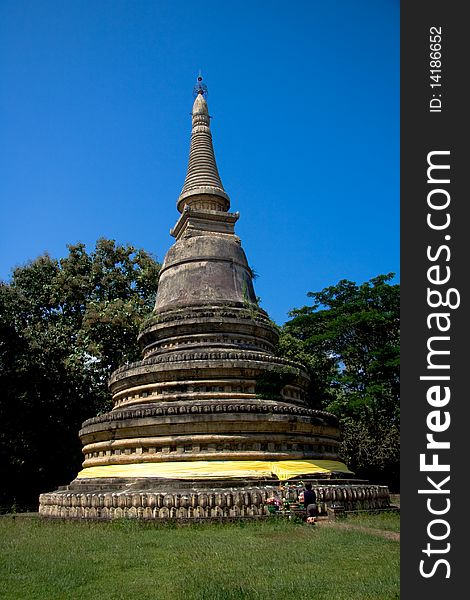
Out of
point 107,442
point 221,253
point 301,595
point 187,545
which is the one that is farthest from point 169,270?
point 301,595

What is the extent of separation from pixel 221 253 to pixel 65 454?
1436cm

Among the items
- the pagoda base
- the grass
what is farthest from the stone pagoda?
the grass

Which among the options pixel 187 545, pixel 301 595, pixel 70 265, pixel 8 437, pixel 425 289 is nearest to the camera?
pixel 425 289

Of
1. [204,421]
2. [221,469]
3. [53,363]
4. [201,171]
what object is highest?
[201,171]

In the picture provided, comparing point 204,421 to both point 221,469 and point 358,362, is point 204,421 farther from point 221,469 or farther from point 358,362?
point 358,362

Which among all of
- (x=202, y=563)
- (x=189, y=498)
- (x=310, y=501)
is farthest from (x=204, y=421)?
(x=202, y=563)

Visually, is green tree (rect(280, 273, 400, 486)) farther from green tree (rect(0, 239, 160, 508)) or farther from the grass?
the grass

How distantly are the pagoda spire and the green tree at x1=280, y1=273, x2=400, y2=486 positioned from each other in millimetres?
9935

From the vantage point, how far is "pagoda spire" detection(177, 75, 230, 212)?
27.1 meters

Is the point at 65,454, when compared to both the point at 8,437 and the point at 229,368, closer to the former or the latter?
the point at 8,437

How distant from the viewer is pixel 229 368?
1877 centimetres

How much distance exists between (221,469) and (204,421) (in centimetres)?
149

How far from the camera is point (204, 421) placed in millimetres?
16344

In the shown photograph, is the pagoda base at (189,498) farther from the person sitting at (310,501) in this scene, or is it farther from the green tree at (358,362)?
the green tree at (358,362)
